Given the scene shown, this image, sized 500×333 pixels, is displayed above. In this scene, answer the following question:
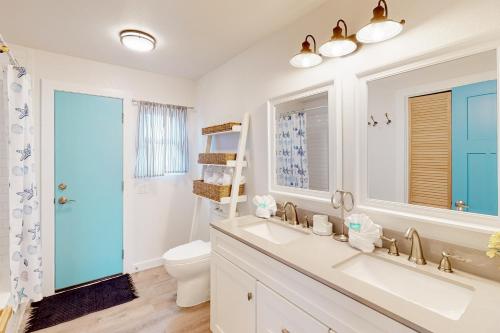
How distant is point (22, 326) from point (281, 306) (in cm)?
222

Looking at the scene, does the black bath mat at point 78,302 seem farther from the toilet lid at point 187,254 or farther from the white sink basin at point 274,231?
the white sink basin at point 274,231

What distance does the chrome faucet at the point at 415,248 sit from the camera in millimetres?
1120

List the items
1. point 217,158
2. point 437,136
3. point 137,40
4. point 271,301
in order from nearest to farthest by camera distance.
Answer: point 437,136
point 271,301
point 137,40
point 217,158

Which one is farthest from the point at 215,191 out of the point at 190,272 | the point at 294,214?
the point at 294,214

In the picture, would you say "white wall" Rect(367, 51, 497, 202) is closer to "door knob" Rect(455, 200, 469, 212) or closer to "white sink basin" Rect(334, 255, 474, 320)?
"door knob" Rect(455, 200, 469, 212)

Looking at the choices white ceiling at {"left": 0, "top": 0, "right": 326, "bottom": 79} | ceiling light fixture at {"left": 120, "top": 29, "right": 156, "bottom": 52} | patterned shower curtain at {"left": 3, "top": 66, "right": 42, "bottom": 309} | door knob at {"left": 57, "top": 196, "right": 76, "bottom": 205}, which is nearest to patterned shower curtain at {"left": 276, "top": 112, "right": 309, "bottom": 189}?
white ceiling at {"left": 0, "top": 0, "right": 326, "bottom": 79}

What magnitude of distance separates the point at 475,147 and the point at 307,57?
1.04 m

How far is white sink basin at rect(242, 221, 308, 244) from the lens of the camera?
1.70 meters

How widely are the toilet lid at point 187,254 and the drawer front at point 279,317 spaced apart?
946 millimetres

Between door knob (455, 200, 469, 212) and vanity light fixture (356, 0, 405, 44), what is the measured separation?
87 cm

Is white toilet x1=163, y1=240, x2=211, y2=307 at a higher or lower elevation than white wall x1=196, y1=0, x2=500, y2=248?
lower

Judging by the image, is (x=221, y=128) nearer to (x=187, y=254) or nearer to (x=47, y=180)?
(x=187, y=254)

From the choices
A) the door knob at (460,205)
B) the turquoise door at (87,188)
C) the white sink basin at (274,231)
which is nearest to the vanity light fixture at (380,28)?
the door knob at (460,205)

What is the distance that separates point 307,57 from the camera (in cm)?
159
